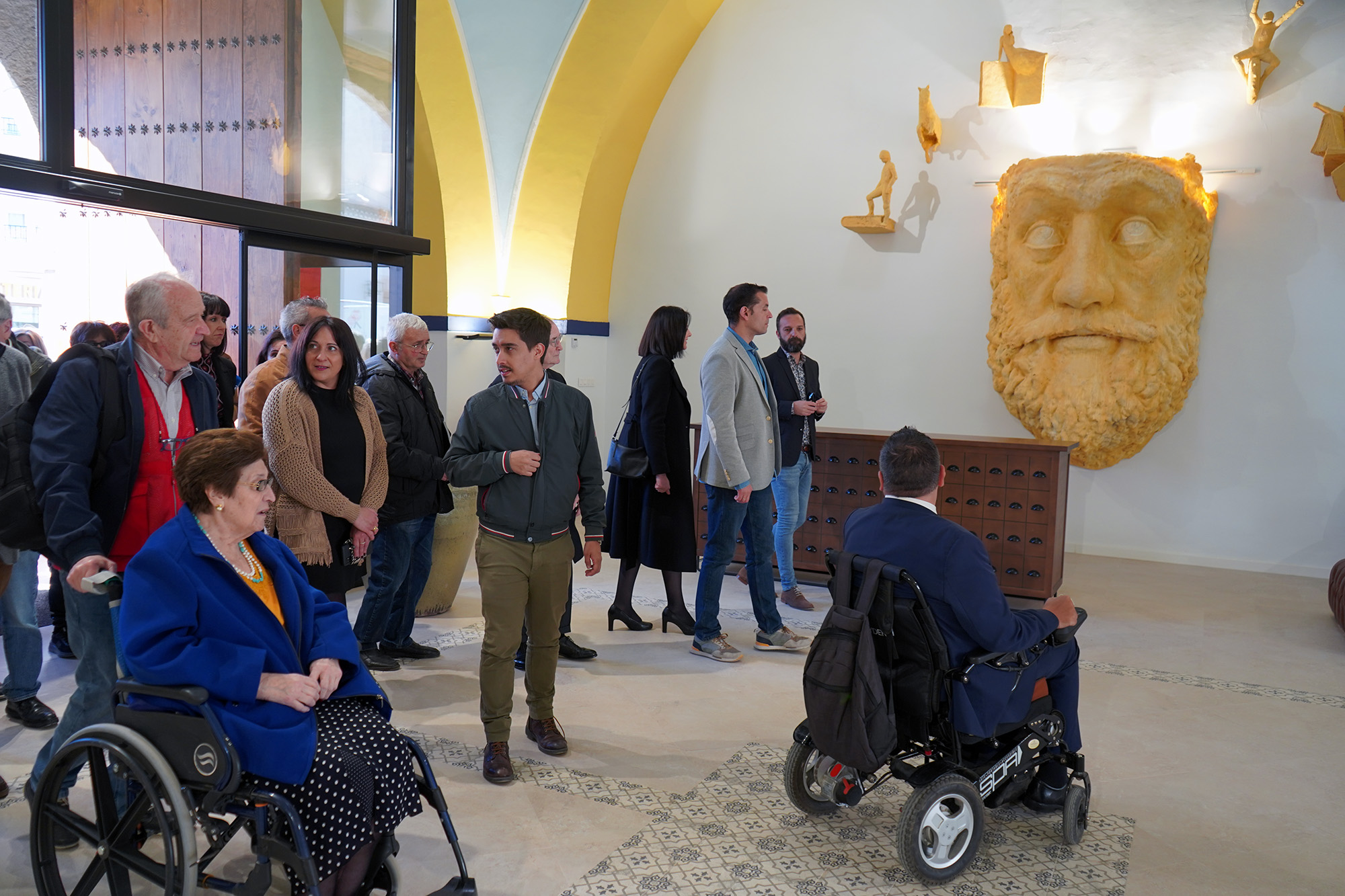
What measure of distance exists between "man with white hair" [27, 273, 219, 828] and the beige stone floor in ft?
1.82

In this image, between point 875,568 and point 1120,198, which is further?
point 1120,198

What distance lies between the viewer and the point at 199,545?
2.07 meters

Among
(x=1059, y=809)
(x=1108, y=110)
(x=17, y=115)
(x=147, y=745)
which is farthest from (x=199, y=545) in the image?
(x=1108, y=110)

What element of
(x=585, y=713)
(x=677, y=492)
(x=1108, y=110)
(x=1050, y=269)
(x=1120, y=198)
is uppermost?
(x=1108, y=110)

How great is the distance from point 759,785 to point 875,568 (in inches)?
39.5

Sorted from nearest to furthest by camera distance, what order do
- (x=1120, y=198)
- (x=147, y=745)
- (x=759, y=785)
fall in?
(x=147, y=745) < (x=759, y=785) < (x=1120, y=198)

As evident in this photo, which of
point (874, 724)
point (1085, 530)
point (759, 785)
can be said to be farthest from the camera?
point (1085, 530)

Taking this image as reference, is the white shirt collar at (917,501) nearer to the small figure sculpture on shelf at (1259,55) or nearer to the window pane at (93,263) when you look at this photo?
the window pane at (93,263)

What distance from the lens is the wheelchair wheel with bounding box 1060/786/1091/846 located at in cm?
266

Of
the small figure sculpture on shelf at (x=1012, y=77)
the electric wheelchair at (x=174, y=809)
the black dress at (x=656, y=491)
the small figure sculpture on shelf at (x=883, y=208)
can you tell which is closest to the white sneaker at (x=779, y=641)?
the black dress at (x=656, y=491)

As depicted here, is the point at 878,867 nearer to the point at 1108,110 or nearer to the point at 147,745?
the point at 147,745

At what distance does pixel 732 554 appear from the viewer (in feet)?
13.9

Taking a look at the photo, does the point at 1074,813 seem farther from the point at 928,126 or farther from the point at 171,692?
the point at 928,126

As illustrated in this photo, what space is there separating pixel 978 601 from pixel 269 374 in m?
2.73
